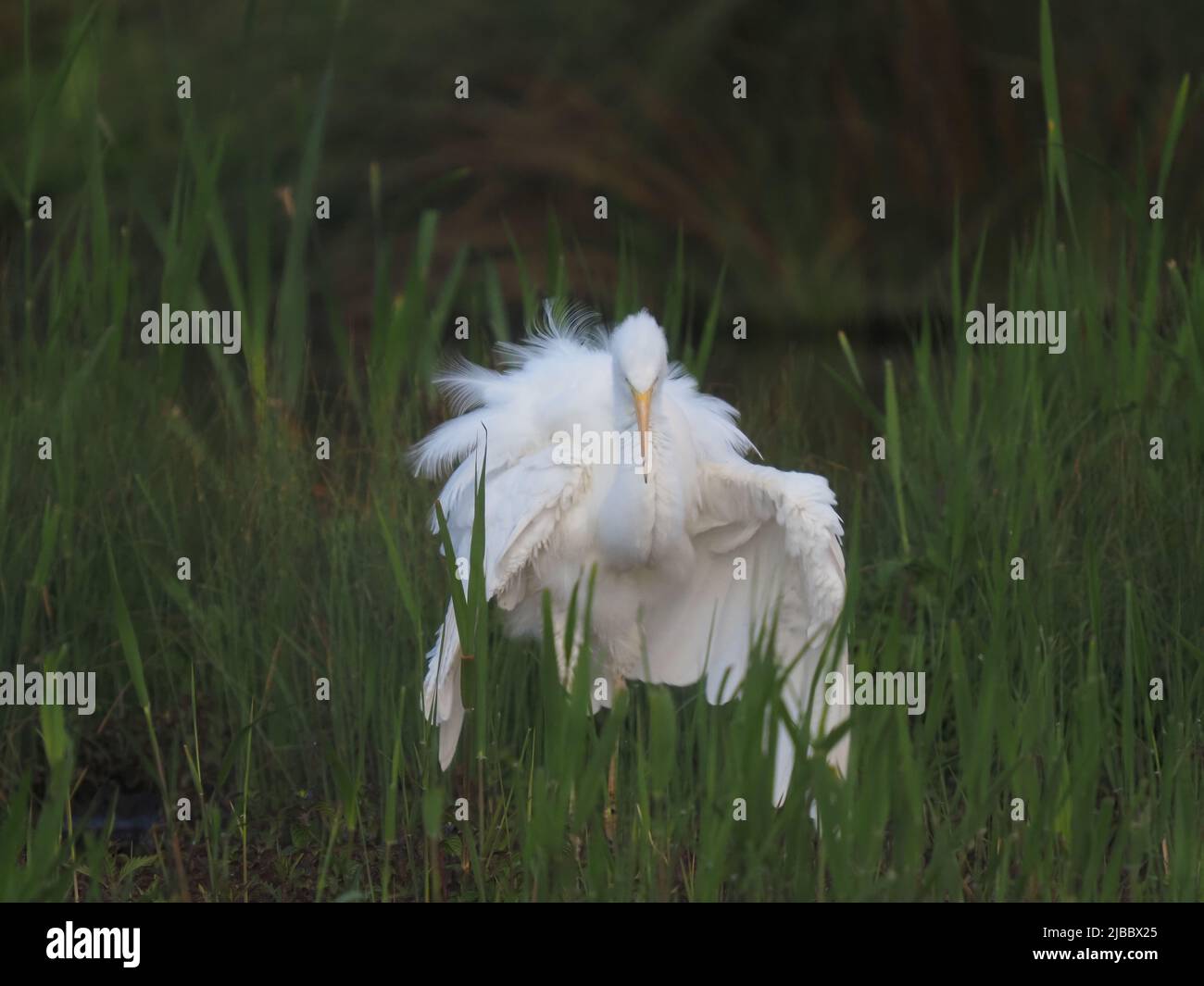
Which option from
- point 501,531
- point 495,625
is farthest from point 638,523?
point 495,625

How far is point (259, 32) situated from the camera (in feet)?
25.6

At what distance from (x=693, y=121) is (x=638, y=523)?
405 centimetres

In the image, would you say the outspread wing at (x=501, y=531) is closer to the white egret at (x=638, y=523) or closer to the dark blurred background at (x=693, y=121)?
the white egret at (x=638, y=523)

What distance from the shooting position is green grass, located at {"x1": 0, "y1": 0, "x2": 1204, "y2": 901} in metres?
3.48

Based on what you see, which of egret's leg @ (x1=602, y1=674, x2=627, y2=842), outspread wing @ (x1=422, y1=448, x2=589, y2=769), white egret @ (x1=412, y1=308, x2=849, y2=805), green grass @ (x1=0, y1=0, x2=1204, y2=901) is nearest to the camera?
green grass @ (x1=0, y1=0, x2=1204, y2=901)

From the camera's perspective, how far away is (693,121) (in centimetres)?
796

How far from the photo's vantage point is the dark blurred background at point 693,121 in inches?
300

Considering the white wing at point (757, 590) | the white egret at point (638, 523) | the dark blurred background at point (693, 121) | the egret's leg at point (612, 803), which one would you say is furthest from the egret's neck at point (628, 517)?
the dark blurred background at point (693, 121)

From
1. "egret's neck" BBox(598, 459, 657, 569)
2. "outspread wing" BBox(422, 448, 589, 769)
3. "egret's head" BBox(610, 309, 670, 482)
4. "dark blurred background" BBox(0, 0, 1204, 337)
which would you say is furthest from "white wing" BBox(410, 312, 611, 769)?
"dark blurred background" BBox(0, 0, 1204, 337)

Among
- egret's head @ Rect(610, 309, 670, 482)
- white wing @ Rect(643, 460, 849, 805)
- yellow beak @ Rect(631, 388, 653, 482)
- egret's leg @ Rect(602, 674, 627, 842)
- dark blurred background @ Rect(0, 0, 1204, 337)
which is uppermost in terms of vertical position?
dark blurred background @ Rect(0, 0, 1204, 337)

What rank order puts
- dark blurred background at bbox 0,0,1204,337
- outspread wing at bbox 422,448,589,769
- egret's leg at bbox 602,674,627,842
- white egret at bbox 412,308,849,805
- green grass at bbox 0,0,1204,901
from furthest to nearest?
dark blurred background at bbox 0,0,1204,337 < white egret at bbox 412,308,849,805 < outspread wing at bbox 422,448,589,769 < egret's leg at bbox 602,674,627,842 < green grass at bbox 0,0,1204,901

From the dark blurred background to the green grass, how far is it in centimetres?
195

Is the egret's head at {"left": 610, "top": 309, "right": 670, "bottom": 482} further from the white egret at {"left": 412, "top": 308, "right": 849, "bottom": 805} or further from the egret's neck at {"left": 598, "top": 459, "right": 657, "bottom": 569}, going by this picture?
the egret's neck at {"left": 598, "top": 459, "right": 657, "bottom": 569}

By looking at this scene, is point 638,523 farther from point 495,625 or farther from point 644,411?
point 495,625
